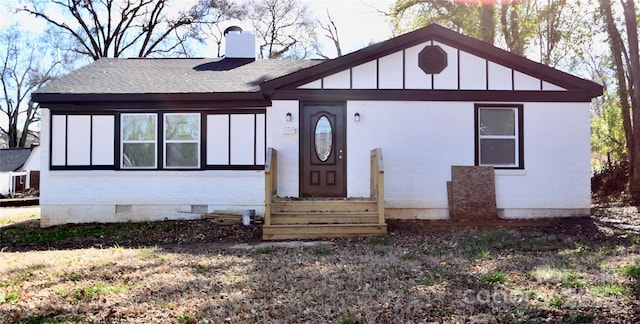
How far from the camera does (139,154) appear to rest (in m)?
10.1

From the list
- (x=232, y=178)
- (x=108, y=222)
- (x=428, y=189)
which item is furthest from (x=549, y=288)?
(x=108, y=222)

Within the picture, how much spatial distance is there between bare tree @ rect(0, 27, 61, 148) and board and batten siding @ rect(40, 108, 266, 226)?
25.3 meters

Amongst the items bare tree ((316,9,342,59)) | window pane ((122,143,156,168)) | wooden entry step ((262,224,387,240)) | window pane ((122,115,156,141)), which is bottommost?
wooden entry step ((262,224,387,240))

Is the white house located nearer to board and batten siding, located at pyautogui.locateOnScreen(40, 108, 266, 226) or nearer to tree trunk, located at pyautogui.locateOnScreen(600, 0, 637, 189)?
board and batten siding, located at pyautogui.locateOnScreen(40, 108, 266, 226)

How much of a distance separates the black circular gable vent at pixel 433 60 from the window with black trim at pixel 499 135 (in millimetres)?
1127

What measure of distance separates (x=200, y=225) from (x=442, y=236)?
15.4 ft

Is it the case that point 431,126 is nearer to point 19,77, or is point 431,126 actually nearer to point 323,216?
point 323,216

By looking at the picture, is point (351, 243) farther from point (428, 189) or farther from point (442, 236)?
point (428, 189)

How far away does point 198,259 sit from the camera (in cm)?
615

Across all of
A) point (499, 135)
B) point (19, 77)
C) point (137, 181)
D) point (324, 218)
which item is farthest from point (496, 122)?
point (19, 77)

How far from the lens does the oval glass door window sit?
9.52 m

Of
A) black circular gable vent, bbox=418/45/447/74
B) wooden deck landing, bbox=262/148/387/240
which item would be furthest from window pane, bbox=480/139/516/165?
wooden deck landing, bbox=262/148/387/240

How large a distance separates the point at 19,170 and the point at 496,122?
83.6 ft

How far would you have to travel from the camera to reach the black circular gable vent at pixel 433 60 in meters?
9.37
